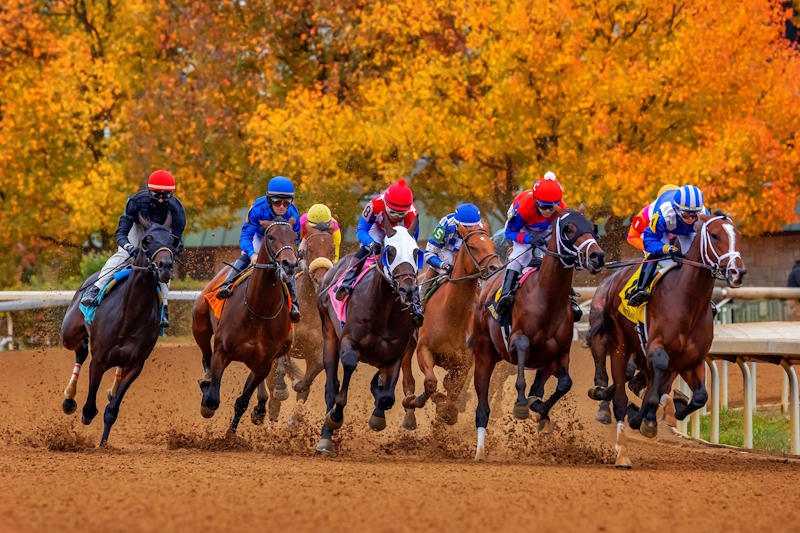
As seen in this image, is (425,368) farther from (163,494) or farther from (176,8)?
(176,8)

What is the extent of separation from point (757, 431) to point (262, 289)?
5649 mm

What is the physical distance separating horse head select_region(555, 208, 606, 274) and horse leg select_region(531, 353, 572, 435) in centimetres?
86

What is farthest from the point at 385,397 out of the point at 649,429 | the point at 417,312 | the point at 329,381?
the point at 649,429

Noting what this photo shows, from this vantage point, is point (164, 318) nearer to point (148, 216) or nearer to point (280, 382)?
point (148, 216)

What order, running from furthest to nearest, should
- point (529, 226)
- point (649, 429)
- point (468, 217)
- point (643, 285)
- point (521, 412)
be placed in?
point (468, 217) < point (529, 226) < point (643, 285) < point (521, 412) < point (649, 429)

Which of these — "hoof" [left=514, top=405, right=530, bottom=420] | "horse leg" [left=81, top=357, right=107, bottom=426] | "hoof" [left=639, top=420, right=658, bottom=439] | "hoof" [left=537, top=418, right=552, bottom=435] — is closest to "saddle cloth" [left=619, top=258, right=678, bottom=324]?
"hoof" [left=639, top=420, right=658, bottom=439]

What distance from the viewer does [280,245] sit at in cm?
937

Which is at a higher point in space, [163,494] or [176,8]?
[176,8]

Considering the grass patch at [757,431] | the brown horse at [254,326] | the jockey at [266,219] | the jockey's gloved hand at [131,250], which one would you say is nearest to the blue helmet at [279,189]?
the jockey at [266,219]

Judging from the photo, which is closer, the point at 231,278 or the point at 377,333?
the point at 377,333

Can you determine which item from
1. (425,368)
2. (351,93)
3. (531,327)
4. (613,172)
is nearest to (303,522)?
(531,327)

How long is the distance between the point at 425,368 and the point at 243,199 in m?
11.0

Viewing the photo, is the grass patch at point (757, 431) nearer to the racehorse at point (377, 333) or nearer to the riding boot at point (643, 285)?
the riding boot at point (643, 285)

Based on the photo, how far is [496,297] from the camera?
9961mm
